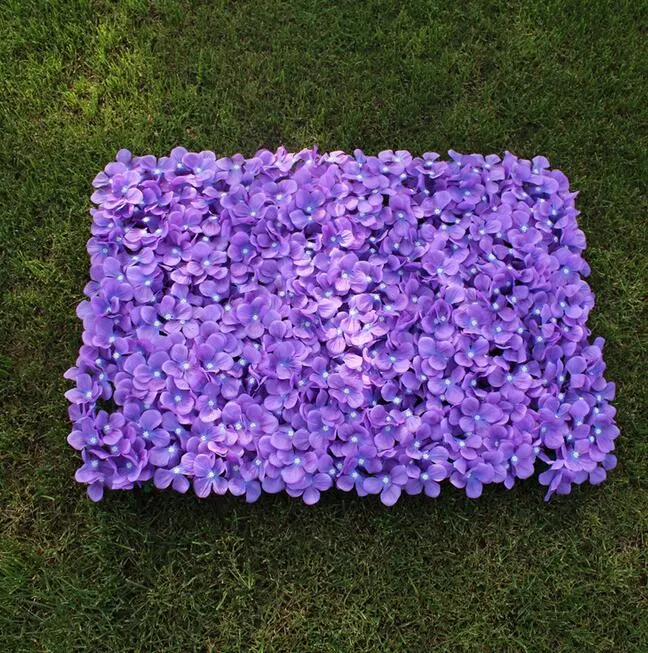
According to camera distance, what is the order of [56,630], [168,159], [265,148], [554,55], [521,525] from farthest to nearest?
1. [554,55]
2. [265,148]
3. [168,159]
4. [521,525]
5. [56,630]

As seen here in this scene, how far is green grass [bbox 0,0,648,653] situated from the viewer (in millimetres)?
1812

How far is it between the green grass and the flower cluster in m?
0.14

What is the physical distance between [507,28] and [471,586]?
72.0 inches

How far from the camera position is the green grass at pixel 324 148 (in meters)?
1.81

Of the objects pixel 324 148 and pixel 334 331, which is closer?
pixel 334 331

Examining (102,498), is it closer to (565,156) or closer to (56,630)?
(56,630)

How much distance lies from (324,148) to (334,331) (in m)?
0.70

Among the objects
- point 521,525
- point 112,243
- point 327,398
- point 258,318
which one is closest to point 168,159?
point 112,243

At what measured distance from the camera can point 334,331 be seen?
1893 millimetres

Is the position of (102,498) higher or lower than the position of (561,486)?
lower

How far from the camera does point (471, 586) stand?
→ 1848 millimetres

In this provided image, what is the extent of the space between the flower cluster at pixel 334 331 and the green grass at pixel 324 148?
0.47 feet

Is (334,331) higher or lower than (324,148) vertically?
lower

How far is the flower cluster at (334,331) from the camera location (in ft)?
5.95
